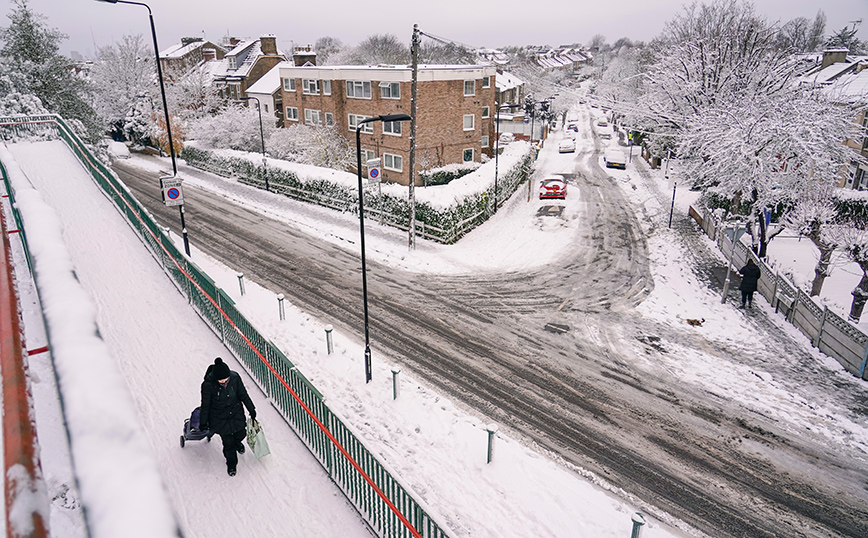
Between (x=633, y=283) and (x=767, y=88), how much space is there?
1315 cm

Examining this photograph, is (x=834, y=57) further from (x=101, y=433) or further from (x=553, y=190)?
(x=101, y=433)

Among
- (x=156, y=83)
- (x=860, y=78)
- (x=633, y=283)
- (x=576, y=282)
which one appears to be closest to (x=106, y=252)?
(x=576, y=282)

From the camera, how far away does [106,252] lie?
1333 centimetres

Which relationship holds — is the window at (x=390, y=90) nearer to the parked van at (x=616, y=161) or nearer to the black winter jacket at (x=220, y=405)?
the parked van at (x=616, y=161)

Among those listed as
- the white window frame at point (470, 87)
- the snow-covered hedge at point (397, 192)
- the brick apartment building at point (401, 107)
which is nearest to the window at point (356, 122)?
the brick apartment building at point (401, 107)

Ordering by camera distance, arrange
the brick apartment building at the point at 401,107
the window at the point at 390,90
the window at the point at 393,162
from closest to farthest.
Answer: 1. the window at the point at 390,90
2. the brick apartment building at the point at 401,107
3. the window at the point at 393,162

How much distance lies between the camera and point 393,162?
1332 inches

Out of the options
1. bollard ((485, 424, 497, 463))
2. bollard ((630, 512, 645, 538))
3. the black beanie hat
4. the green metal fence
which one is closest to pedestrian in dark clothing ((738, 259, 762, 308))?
bollard ((485, 424, 497, 463))

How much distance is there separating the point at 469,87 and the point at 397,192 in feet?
47.2

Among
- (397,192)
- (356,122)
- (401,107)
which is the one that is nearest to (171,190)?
(397,192)

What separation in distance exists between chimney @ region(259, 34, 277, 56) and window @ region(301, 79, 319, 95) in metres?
17.8

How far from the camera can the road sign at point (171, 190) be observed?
53.6ft

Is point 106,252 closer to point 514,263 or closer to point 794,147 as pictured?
point 514,263

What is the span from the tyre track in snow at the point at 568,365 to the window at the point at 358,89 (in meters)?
14.3
